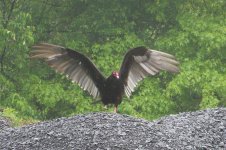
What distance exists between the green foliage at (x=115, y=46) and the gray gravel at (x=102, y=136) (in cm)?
562

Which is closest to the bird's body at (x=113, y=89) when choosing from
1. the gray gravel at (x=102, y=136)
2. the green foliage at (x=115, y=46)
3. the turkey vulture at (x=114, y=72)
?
the turkey vulture at (x=114, y=72)

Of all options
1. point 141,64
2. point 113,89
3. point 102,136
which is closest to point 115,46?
point 141,64

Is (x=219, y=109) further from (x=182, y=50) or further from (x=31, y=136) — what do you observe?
(x=182, y=50)

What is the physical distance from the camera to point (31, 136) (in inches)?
333

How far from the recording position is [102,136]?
8.01 metres

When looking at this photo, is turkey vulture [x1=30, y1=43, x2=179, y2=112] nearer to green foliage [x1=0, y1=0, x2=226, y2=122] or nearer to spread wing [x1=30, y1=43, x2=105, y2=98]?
spread wing [x1=30, y1=43, x2=105, y2=98]

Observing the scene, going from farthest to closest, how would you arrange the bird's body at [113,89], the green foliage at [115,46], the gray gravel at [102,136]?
the green foliage at [115,46]
the bird's body at [113,89]
the gray gravel at [102,136]

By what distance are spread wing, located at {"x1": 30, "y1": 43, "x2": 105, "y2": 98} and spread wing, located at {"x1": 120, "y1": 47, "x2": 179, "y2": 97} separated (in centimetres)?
38

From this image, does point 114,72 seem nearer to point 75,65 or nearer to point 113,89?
point 113,89

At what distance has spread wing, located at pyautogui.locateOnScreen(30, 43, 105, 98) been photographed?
28.6 feet

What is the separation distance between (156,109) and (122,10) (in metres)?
3.69

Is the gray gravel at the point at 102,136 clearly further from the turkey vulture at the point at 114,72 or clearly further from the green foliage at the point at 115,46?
the green foliage at the point at 115,46

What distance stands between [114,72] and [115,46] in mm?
8138

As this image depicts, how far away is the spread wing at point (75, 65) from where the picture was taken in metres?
8.71
